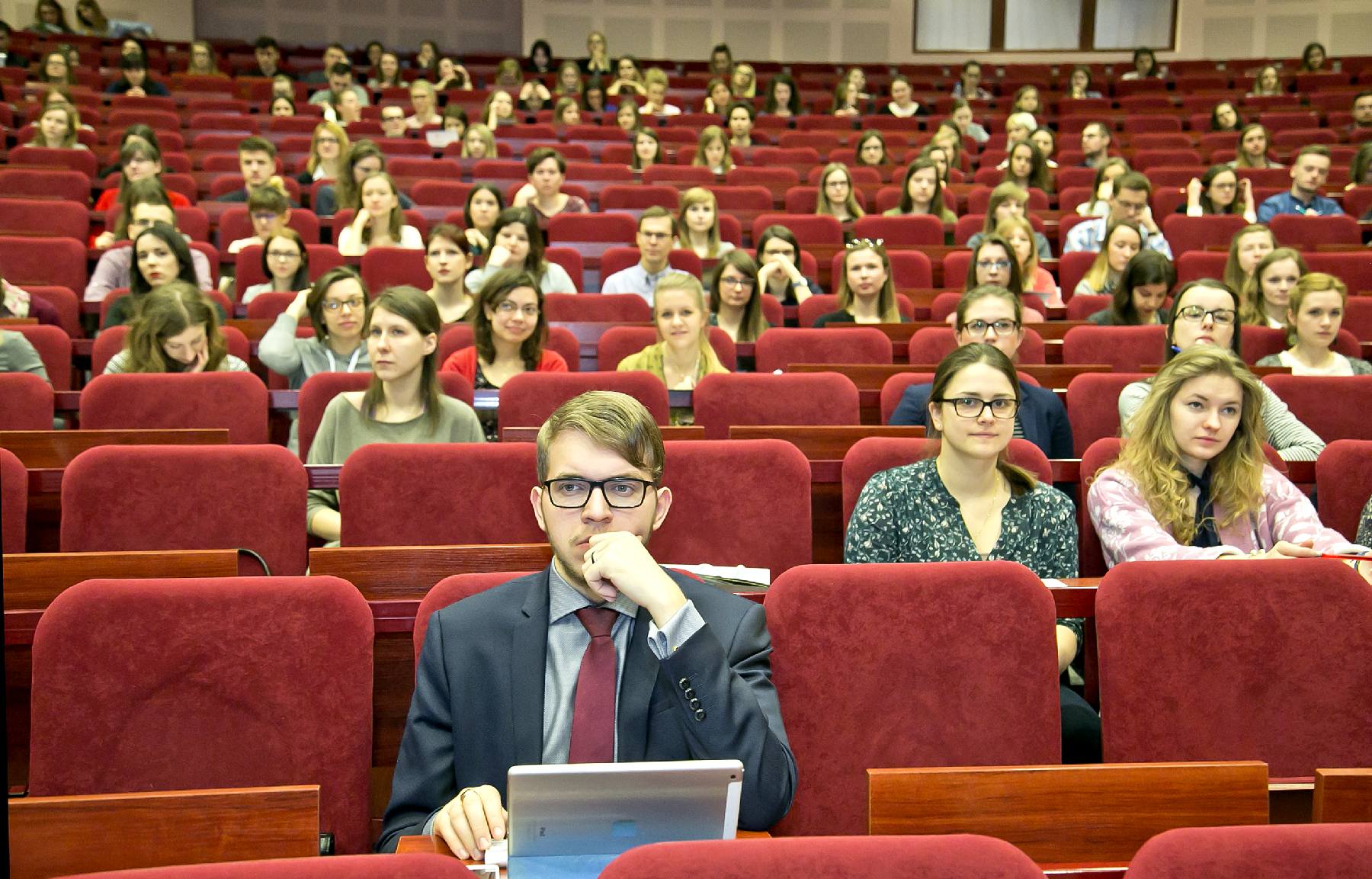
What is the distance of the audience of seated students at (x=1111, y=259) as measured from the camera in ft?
7.70

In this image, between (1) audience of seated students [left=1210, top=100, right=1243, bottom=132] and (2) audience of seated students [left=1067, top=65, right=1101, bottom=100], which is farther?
(2) audience of seated students [left=1067, top=65, right=1101, bottom=100]

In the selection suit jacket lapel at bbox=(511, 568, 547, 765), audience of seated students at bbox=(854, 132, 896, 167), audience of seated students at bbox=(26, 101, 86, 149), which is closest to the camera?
suit jacket lapel at bbox=(511, 568, 547, 765)

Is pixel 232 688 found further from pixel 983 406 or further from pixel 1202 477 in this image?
pixel 1202 477

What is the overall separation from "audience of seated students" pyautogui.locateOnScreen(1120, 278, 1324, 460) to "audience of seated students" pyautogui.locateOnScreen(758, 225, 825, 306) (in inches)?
31.2

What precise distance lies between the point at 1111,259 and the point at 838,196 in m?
0.77

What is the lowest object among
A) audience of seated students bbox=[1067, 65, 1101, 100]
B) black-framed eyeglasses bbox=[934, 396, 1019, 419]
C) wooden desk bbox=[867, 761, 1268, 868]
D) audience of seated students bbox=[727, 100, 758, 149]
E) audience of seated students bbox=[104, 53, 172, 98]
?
wooden desk bbox=[867, 761, 1268, 868]

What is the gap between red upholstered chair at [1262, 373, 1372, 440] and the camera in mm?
1507

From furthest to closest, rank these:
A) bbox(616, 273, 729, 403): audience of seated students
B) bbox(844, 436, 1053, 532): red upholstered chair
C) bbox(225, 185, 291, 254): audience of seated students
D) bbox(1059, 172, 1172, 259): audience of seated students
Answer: bbox(1059, 172, 1172, 259): audience of seated students < bbox(225, 185, 291, 254): audience of seated students < bbox(616, 273, 729, 403): audience of seated students < bbox(844, 436, 1053, 532): red upholstered chair

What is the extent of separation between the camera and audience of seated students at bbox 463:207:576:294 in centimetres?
221

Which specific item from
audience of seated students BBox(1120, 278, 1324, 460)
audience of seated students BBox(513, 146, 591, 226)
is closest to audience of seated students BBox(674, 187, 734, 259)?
audience of seated students BBox(513, 146, 591, 226)

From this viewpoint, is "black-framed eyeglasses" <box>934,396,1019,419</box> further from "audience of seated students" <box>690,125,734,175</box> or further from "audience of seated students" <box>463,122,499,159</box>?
"audience of seated students" <box>463,122,499,159</box>

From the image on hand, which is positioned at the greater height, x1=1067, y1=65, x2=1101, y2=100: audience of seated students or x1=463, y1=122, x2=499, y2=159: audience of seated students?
x1=1067, y1=65, x2=1101, y2=100: audience of seated students

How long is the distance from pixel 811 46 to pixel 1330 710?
18.1 ft

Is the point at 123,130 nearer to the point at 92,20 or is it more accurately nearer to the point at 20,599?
the point at 92,20
